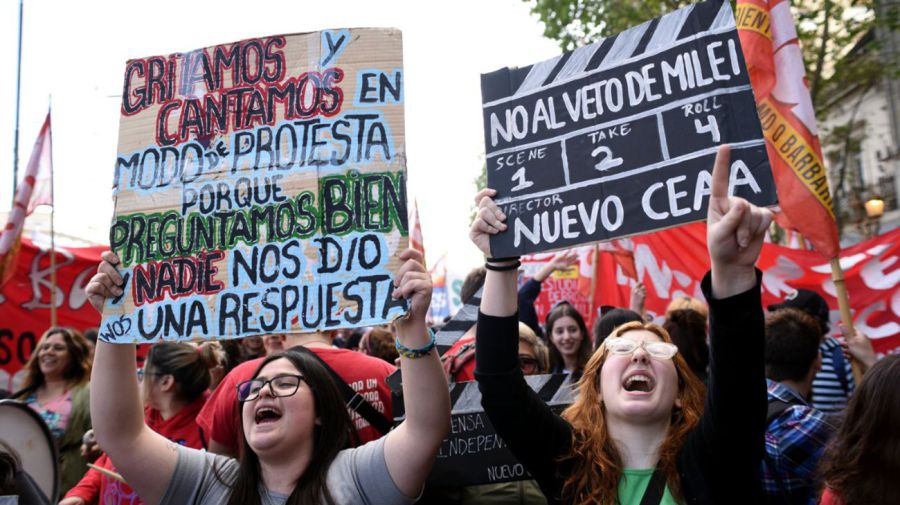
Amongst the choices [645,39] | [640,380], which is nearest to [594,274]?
[645,39]

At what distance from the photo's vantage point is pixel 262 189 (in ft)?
9.79

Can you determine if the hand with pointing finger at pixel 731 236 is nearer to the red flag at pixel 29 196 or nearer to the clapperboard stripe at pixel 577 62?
the clapperboard stripe at pixel 577 62

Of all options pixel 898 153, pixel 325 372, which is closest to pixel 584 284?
pixel 325 372

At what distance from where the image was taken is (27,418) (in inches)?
129

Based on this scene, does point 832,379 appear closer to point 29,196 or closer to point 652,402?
point 652,402

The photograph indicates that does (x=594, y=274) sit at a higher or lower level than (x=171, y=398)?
higher

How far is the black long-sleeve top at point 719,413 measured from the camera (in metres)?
2.29

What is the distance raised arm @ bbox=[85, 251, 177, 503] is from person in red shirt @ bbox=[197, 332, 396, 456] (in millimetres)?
510

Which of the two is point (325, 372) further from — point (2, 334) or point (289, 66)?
point (2, 334)

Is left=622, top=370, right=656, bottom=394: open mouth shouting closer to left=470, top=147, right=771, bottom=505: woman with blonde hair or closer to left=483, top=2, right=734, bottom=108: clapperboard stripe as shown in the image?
left=470, top=147, right=771, bottom=505: woman with blonde hair

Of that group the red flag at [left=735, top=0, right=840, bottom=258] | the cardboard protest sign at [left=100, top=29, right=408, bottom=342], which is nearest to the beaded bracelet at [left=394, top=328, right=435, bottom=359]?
the cardboard protest sign at [left=100, top=29, right=408, bottom=342]

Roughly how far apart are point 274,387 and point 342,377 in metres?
0.64

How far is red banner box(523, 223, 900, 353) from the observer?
6016mm

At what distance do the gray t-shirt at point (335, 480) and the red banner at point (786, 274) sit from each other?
177 inches
